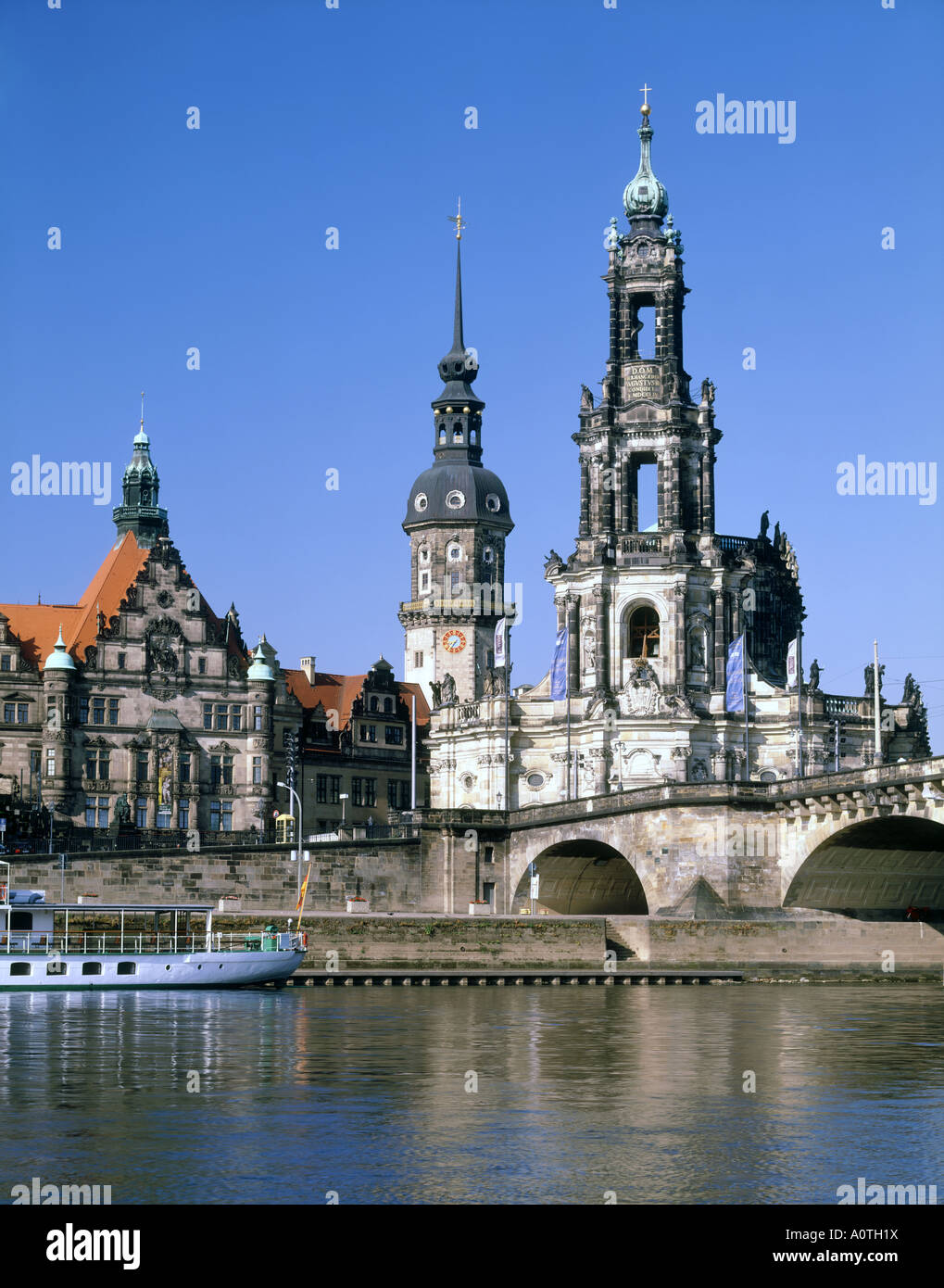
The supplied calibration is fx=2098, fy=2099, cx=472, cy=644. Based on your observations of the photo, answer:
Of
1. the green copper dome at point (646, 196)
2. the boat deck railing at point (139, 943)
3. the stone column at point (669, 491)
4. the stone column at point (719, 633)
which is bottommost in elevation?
the boat deck railing at point (139, 943)

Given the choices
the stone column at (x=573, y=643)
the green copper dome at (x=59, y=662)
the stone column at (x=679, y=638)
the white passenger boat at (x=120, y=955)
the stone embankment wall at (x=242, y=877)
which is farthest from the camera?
the stone column at (x=573, y=643)

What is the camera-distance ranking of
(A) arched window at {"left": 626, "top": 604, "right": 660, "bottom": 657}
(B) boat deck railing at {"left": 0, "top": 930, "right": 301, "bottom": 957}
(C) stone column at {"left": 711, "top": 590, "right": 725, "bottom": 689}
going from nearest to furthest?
(B) boat deck railing at {"left": 0, "top": 930, "right": 301, "bottom": 957} < (C) stone column at {"left": 711, "top": 590, "right": 725, "bottom": 689} < (A) arched window at {"left": 626, "top": 604, "right": 660, "bottom": 657}

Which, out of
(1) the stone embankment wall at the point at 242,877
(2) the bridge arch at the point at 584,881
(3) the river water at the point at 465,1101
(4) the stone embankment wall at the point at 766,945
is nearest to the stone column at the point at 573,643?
(2) the bridge arch at the point at 584,881

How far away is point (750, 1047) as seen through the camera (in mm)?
53094

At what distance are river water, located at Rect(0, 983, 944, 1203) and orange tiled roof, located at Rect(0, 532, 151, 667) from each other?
47.1 meters

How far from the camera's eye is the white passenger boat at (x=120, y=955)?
71375 mm

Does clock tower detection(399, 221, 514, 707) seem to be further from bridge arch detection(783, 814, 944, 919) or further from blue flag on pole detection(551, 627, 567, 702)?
bridge arch detection(783, 814, 944, 919)

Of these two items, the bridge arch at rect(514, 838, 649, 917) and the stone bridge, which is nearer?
the stone bridge

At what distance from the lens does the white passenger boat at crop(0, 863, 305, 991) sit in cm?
7138

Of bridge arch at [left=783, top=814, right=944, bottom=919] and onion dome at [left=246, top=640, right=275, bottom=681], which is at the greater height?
onion dome at [left=246, top=640, right=275, bottom=681]

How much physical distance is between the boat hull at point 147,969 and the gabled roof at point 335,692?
2047 inches

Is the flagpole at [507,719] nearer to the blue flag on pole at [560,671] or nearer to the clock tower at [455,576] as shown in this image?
the blue flag on pole at [560,671]

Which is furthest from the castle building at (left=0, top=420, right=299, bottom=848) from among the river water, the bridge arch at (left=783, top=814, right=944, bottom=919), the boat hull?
the river water

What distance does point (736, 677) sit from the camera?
107500 mm
